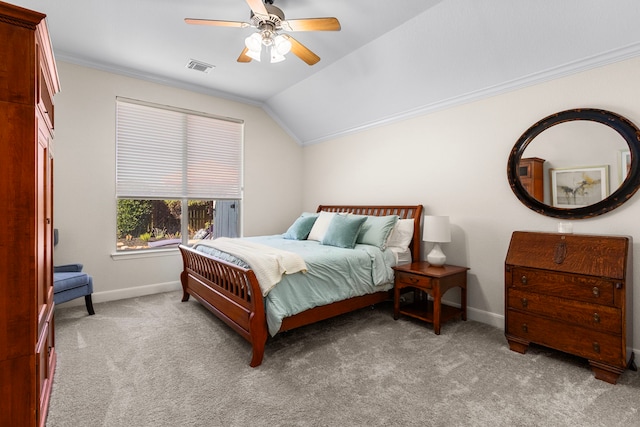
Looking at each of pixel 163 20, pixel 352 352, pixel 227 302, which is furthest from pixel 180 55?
pixel 352 352

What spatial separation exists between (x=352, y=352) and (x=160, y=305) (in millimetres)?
2503

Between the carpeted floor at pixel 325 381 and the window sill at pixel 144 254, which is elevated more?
the window sill at pixel 144 254

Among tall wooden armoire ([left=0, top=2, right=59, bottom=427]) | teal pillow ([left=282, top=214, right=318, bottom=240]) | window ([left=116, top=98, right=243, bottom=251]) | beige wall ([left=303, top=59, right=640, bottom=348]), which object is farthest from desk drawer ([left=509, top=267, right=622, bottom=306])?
window ([left=116, top=98, right=243, bottom=251])

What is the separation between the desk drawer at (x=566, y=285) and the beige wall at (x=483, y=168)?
0.53 metres

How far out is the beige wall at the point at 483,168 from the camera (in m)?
2.50

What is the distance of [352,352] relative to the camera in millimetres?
2576

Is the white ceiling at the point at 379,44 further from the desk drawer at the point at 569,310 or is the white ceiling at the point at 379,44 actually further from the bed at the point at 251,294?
the desk drawer at the point at 569,310

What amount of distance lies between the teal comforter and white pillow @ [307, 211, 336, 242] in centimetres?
47

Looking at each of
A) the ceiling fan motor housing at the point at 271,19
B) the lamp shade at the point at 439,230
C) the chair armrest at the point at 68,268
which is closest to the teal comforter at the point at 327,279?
the lamp shade at the point at 439,230

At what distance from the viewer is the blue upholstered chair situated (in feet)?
9.85

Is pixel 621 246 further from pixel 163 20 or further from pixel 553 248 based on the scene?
pixel 163 20

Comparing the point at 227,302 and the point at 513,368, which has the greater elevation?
the point at 227,302

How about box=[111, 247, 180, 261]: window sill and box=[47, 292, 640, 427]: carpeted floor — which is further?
box=[111, 247, 180, 261]: window sill

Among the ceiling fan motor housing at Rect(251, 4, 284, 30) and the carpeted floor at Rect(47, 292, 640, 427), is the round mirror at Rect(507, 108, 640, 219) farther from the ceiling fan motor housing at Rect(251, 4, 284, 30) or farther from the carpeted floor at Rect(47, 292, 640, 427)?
the ceiling fan motor housing at Rect(251, 4, 284, 30)
